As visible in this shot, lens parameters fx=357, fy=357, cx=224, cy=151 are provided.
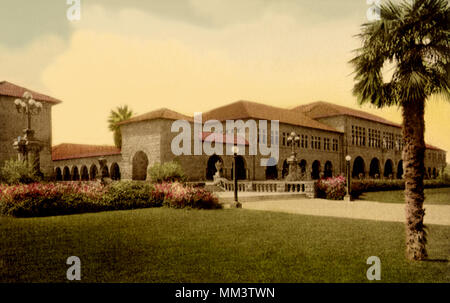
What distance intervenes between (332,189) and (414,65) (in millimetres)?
18051

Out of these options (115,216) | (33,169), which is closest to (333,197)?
(115,216)

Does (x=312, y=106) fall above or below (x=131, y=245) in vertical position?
above

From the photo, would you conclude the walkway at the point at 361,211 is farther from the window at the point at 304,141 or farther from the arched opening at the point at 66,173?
the arched opening at the point at 66,173

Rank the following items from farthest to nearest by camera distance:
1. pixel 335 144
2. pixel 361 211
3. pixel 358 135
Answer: pixel 358 135 → pixel 335 144 → pixel 361 211

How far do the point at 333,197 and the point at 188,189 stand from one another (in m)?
12.1

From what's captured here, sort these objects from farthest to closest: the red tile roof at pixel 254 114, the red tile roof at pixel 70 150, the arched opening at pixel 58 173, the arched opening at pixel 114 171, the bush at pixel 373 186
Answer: the arched opening at pixel 58 173 < the red tile roof at pixel 70 150 < the red tile roof at pixel 254 114 < the arched opening at pixel 114 171 < the bush at pixel 373 186

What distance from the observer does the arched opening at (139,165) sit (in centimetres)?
3228

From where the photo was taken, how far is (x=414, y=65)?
6574mm

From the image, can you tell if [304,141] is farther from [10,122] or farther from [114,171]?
[10,122]

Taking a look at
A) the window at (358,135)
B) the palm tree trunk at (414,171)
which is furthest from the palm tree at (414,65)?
the window at (358,135)

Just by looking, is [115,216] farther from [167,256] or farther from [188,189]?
[167,256]

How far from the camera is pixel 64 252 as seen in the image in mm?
7223

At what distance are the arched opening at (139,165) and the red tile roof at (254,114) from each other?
8.50 m

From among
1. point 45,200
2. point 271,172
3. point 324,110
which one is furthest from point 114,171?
point 324,110
